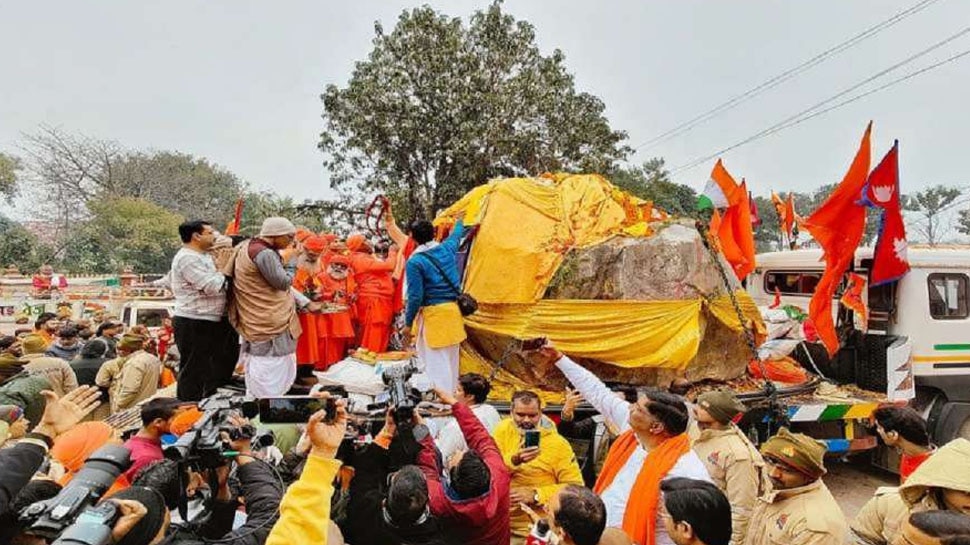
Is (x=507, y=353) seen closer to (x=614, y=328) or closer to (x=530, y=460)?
(x=614, y=328)

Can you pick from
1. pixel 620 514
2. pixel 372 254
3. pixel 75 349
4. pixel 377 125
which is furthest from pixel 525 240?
pixel 377 125

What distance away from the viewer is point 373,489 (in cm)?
269

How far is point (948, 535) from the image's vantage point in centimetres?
178

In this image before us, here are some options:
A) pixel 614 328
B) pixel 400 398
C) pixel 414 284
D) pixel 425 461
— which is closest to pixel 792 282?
pixel 614 328

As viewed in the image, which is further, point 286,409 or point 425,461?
point 425,461

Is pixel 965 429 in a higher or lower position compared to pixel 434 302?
lower

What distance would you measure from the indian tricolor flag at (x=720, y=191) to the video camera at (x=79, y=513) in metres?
6.35

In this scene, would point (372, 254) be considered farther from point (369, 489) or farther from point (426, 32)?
point (426, 32)

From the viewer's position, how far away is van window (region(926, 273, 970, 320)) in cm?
618

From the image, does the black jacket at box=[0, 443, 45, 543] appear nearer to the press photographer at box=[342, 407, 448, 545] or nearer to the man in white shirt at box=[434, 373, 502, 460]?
the press photographer at box=[342, 407, 448, 545]

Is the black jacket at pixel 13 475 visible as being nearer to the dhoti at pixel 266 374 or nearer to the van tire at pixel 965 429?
the dhoti at pixel 266 374

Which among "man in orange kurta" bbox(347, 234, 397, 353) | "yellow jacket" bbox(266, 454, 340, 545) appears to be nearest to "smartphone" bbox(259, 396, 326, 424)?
"yellow jacket" bbox(266, 454, 340, 545)


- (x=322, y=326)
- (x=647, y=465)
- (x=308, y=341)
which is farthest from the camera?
(x=322, y=326)

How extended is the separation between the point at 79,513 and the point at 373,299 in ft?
14.5
